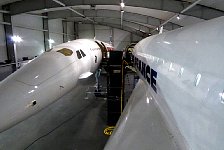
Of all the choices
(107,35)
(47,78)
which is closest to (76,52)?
(47,78)

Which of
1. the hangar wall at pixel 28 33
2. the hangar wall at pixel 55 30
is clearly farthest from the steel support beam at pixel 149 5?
the hangar wall at pixel 55 30

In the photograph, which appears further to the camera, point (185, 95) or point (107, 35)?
point (107, 35)

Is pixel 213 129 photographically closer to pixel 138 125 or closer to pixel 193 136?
pixel 193 136

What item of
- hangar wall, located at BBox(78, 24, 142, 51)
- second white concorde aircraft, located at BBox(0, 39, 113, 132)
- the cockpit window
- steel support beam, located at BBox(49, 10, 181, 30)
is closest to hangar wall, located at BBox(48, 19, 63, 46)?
steel support beam, located at BBox(49, 10, 181, 30)

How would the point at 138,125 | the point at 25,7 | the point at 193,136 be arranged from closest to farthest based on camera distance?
1. the point at 193,136
2. the point at 138,125
3. the point at 25,7

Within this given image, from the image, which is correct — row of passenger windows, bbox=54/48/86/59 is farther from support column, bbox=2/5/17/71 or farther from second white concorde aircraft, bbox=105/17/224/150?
support column, bbox=2/5/17/71

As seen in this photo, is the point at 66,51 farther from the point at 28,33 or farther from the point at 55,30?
the point at 55,30

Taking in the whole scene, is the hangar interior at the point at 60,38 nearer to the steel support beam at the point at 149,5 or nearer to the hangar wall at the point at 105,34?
the steel support beam at the point at 149,5

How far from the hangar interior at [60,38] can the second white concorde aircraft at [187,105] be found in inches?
153

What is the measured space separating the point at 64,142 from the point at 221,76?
611cm

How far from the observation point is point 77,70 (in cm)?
714

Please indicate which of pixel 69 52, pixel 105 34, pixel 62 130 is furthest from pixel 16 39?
pixel 105 34

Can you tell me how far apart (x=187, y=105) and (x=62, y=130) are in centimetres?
633

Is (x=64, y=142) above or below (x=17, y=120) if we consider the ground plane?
below
